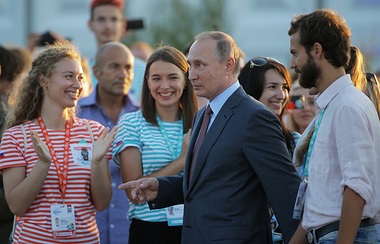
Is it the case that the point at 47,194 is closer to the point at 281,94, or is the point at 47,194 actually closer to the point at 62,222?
the point at 62,222

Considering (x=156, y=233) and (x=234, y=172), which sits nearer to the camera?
(x=234, y=172)

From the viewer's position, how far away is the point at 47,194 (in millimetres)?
5617

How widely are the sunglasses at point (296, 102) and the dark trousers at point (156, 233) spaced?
68.7 inches

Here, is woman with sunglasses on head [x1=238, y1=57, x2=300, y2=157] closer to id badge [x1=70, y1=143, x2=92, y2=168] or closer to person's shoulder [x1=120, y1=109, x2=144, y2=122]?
person's shoulder [x1=120, y1=109, x2=144, y2=122]

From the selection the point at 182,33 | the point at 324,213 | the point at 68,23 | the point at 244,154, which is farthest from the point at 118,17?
the point at 68,23

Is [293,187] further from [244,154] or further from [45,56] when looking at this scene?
[45,56]

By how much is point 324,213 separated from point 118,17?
5.36m

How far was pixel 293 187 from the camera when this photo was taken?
4758mm

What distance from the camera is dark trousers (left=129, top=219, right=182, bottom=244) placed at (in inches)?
231

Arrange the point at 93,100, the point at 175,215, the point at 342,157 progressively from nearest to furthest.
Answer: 1. the point at 342,157
2. the point at 175,215
3. the point at 93,100

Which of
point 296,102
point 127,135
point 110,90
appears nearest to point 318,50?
point 127,135

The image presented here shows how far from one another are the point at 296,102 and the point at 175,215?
1.77 metres

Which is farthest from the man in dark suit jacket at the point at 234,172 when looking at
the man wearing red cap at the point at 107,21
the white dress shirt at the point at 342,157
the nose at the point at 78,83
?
the man wearing red cap at the point at 107,21

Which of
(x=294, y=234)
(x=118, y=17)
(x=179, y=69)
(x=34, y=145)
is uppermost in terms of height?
(x=118, y=17)
